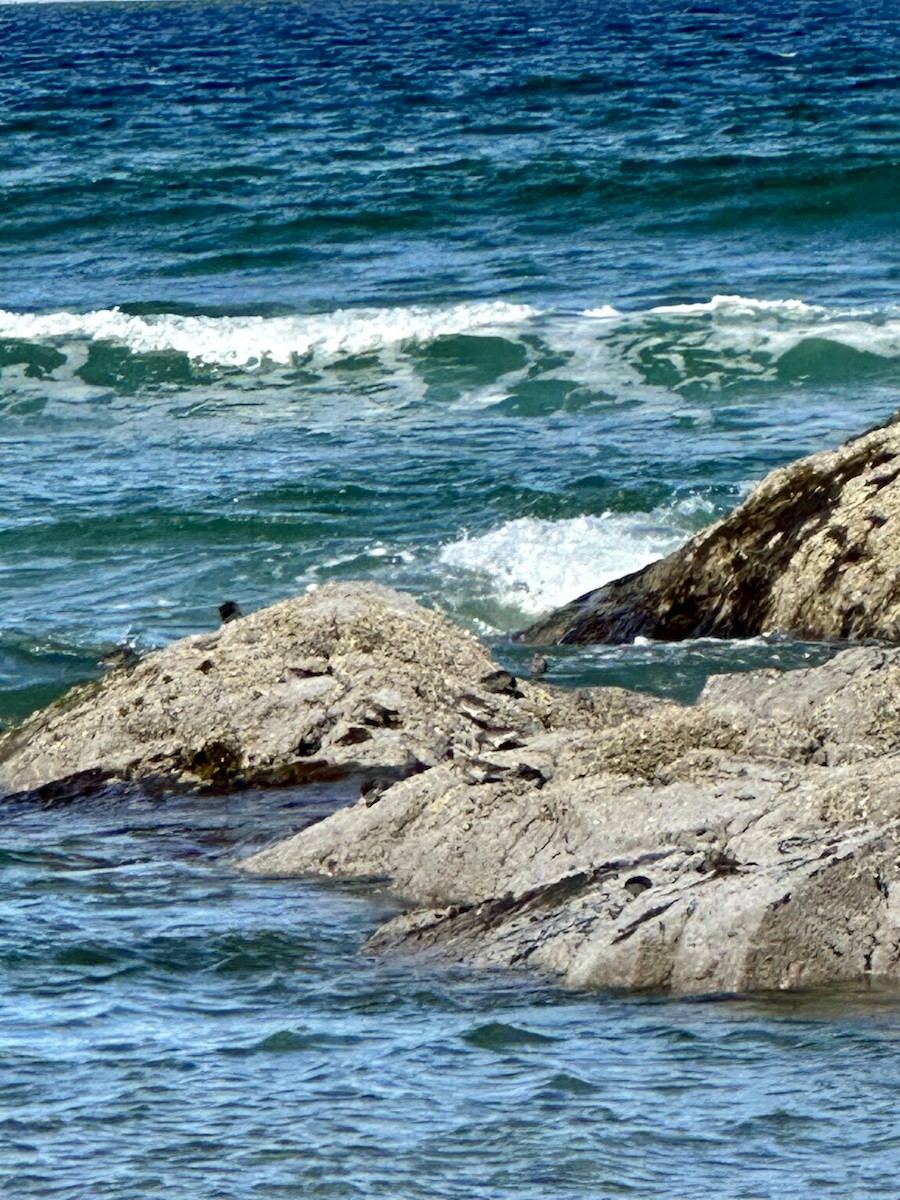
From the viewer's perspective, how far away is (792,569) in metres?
10.1

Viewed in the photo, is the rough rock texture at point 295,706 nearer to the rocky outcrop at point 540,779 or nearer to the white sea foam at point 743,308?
the rocky outcrop at point 540,779

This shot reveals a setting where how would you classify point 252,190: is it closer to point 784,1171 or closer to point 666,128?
point 666,128

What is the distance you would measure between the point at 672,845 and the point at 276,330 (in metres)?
15.1

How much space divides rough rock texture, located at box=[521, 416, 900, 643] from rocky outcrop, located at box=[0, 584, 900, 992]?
152 cm

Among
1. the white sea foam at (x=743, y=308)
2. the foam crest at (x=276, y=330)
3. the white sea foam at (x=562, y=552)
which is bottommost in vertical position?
the white sea foam at (x=562, y=552)

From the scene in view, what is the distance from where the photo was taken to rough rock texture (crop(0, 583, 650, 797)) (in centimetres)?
807

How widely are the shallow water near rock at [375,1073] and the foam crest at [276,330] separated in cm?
1372

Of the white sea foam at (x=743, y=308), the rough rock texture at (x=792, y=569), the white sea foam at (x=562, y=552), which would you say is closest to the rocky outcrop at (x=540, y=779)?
the rough rock texture at (x=792, y=569)

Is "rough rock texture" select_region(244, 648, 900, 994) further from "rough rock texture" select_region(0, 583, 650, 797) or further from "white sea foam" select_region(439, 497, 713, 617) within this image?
"white sea foam" select_region(439, 497, 713, 617)

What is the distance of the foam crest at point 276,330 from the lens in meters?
20.0

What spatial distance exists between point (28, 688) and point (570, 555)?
346cm

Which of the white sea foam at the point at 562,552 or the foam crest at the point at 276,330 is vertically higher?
the foam crest at the point at 276,330

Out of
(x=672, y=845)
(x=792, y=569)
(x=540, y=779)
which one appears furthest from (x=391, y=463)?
(x=672, y=845)

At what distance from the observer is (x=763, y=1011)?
5.41 metres
